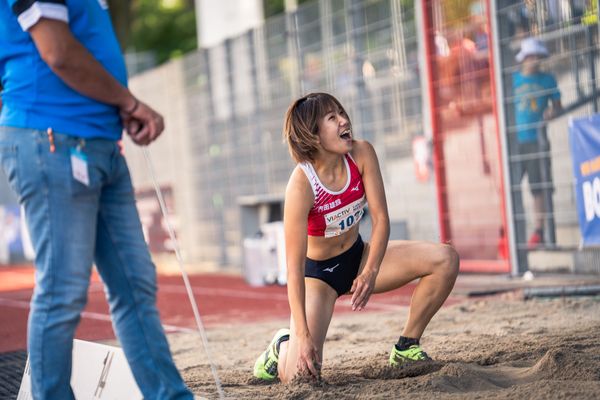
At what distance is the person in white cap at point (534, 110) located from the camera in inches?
348

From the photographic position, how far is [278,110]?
13211 millimetres

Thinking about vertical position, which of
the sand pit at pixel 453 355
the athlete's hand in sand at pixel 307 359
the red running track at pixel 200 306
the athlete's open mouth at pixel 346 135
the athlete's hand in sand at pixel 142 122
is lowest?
the red running track at pixel 200 306

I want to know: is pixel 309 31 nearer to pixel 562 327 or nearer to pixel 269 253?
pixel 269 253

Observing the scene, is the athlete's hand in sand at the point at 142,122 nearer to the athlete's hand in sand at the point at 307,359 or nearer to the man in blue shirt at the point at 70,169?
the man in blue shirt at the point at 70,169

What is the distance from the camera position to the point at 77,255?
3.12 metres

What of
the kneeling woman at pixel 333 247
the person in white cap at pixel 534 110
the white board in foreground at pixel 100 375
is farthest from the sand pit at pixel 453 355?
the person in white cap at pixel 534 110

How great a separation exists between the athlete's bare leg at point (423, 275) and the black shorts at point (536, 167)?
4453 millimetres

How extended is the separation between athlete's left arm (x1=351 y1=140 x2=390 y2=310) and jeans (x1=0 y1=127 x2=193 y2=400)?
1232 millimetres

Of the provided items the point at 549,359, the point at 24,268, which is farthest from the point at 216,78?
the point at 549,359

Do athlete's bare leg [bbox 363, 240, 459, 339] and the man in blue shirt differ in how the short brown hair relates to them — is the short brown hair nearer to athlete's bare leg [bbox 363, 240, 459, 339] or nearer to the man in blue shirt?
athlete's bare leg [bbox 363, 240, 459, 339]

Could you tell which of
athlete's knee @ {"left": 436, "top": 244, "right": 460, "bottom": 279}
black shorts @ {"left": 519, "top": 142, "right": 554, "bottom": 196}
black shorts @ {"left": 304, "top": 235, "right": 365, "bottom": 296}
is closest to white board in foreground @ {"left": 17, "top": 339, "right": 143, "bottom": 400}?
black shorts @ {"left": 304, "top": 235, "right": 365, "bottom": 296}

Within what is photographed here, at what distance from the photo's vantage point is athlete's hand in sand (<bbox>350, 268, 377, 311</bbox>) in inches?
168

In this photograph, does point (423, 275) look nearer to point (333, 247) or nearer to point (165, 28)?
point (333, 247)

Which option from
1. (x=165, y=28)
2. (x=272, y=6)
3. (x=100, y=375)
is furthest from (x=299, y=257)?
(x=165, y=28)
